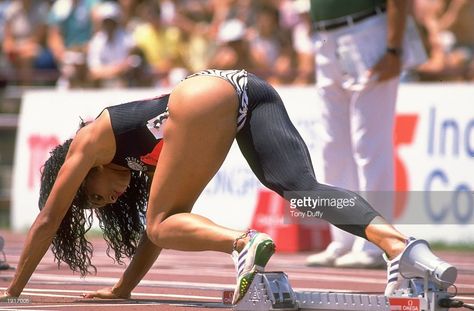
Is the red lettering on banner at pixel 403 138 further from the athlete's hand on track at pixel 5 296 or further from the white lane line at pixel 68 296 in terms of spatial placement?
the athlete's hand on track at pixel 5 296

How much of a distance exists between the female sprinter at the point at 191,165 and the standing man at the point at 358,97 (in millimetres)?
3826

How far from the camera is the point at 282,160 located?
21.6 feet

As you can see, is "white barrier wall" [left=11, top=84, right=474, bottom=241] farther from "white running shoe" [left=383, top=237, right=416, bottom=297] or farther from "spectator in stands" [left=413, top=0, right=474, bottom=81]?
"white running shoe" [left=383, top=237, right=416, bottom=297]

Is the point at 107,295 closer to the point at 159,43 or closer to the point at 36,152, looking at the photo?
the point at 36,152

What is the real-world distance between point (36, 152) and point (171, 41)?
2676 millimetres

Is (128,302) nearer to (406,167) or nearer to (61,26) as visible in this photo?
(406,167)

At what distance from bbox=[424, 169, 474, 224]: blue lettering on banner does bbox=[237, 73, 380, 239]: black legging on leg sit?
20.8 feet

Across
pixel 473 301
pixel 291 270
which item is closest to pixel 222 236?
pixel 473 301

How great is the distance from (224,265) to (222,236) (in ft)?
16.0

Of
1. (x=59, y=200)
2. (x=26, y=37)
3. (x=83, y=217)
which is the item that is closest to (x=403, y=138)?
(x=83, y=217)

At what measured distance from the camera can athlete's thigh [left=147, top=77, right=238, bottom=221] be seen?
6539mm

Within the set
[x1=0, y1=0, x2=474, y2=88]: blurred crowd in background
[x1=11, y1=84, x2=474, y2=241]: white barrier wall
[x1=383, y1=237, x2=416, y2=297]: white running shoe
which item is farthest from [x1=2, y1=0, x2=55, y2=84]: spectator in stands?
[x1=383, y1=237, x2=416, y2=297]: white running shoe

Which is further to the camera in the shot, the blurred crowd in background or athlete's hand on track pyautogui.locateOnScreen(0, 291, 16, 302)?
the blurred crowd in background

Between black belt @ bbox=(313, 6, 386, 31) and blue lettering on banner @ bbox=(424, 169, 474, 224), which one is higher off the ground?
black belt @ bbox=(313, 6, 386, 31)
